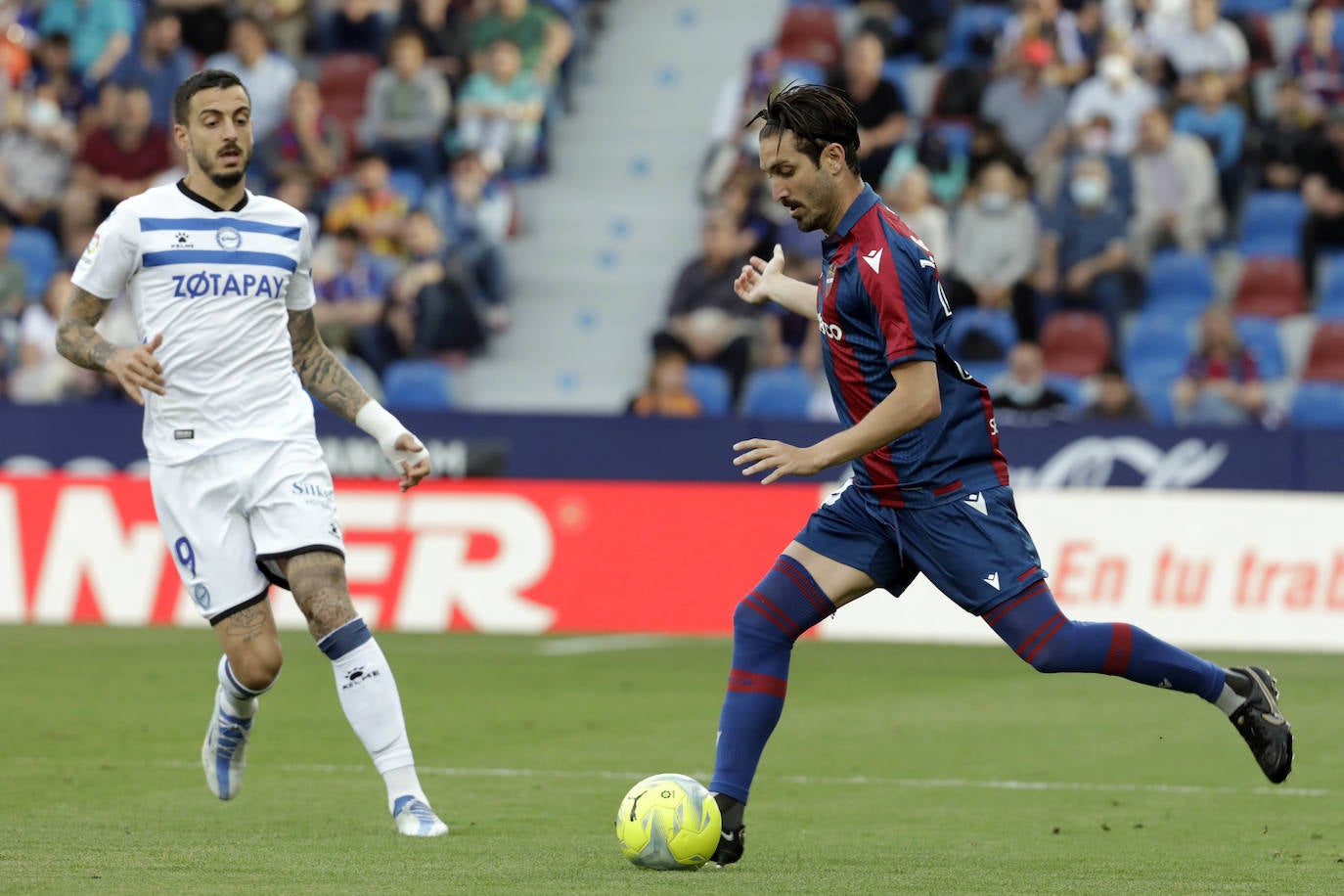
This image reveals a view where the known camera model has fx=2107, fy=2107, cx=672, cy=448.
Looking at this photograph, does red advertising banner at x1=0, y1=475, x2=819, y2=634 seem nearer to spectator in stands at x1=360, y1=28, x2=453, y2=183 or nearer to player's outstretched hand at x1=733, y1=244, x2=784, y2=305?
spectator in stands at x1=360, y1=28, x2=453, y2=183

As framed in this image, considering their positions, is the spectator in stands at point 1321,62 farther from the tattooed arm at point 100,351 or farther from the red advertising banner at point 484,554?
the tattooed arm at point 100,351

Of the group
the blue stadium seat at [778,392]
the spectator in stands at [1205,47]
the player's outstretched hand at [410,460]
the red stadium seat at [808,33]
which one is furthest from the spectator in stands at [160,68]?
the player's outstretched hand at [410,460]

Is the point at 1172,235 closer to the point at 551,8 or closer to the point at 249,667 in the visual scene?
the point at 551,8

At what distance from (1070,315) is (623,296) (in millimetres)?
4703

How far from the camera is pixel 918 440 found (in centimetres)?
648

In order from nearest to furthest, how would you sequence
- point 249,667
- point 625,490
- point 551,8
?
point 249,667 → point 625,490 → point 551,8

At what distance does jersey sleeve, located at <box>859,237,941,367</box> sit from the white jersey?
7.15 feet

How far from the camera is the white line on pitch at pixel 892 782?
8.48 metres

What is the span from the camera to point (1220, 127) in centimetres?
1820

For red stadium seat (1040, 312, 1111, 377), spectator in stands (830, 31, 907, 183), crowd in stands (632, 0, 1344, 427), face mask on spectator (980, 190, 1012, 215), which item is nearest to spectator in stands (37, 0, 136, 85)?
crowd in stands (632, 0, 1344, 427)

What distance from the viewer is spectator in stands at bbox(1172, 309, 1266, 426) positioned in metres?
16.5

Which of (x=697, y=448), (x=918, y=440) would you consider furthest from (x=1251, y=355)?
(x=918, y=440)

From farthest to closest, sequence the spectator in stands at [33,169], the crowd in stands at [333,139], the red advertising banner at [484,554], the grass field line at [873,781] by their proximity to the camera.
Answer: the spectator in stands at [33,169] → the crowd in stands at [333,139] → the red advertising banner at [484,554] → the grass field line at [873,781]

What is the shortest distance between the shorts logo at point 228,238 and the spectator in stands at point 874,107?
11958 mm
